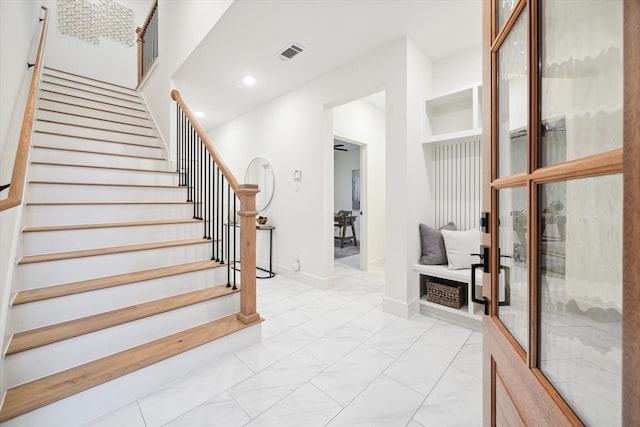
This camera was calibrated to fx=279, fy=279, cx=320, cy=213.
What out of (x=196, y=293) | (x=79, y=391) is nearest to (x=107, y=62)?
(x=196, y=293)

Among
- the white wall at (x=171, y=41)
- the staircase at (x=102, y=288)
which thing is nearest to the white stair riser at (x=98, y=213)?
the staircase at (x=102, y=288)

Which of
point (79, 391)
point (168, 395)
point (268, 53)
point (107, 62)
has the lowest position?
point (168, 395)

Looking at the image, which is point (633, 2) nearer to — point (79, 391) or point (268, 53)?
point (79, 391)

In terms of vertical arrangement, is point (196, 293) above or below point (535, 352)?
below

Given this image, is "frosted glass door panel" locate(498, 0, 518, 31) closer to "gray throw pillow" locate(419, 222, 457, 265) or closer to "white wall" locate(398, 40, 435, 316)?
"white wall" locate(398, 40, 435, 316)

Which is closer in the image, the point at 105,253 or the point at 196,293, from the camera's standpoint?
the point at 105,253

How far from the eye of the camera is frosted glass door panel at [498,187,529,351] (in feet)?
2.34

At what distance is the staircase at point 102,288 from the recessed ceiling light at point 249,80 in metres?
1.52

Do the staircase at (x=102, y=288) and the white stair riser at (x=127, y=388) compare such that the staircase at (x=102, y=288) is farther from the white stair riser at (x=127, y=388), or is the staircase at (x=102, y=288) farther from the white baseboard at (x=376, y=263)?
the white baseboard at (x=376, y=263)

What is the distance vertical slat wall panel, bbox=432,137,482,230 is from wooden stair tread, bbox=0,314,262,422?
227 centimetres

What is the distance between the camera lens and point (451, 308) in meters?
2.51

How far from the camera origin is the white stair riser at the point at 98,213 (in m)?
2.17

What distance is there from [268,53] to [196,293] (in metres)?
2.46

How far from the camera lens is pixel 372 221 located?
4637mm
